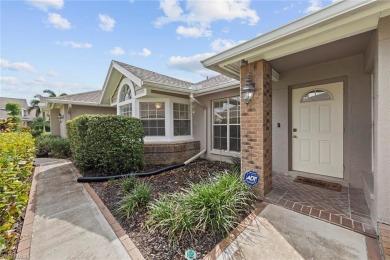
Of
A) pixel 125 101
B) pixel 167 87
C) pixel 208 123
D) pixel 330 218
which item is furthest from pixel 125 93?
pixel 330 218

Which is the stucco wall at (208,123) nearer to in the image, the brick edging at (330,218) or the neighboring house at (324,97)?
the neighboring house at (324,97)

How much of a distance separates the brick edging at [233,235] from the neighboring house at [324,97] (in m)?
0.65

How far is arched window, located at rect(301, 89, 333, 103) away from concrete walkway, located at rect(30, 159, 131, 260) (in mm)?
5266

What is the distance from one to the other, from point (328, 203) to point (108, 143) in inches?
238

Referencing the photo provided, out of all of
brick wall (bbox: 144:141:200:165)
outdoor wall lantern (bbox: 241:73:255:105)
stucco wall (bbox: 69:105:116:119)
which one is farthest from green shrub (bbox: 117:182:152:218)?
stucco wall (bbox: 69:105:116:119)

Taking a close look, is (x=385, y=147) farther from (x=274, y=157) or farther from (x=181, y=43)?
(x=181, y=43)

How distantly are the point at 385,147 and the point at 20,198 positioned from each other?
4.70 meters

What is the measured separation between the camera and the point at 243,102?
3.92 meters

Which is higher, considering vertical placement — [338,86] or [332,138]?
[338,86]

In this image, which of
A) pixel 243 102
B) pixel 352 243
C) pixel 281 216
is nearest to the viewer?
pixel 352 243

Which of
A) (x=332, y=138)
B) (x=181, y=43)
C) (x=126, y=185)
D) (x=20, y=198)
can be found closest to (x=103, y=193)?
(x=126, y=185)

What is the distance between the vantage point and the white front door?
4.32 m

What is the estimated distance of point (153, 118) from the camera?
7645mm

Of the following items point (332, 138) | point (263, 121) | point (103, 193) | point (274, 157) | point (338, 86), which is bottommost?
point (103, 193)
